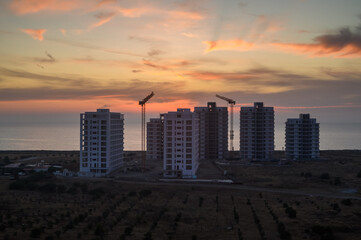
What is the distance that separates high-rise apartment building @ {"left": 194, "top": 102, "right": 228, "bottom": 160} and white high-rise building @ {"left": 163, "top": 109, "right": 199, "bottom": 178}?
31486mm

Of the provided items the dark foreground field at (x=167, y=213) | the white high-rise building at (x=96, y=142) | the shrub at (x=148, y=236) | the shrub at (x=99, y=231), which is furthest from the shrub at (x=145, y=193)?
the white high-rise building at (x=96, y=142)

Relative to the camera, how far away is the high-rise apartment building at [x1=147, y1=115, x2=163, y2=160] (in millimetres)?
91812

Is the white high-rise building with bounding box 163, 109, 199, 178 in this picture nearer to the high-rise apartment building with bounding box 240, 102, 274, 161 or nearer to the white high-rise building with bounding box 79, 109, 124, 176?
the white high-rise building with bounding box 79, 109, 124, 176

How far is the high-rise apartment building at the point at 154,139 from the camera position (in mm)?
91812

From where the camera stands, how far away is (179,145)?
62844 mm

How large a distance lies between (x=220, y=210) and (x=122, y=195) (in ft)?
48.6

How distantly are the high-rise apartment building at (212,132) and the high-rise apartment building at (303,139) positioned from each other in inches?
682

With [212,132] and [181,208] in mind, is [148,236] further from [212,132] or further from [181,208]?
[212,132]

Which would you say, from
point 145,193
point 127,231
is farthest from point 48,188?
point 127,231

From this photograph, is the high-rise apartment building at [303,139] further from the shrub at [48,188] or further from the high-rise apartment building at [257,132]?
the shrub at [48,188]

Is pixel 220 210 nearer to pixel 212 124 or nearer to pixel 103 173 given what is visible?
pixel 103 173

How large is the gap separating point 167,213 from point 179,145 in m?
25.6

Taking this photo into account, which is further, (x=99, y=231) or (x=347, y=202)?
(x=347, y=202)

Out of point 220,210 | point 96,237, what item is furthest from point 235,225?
point 96,237
